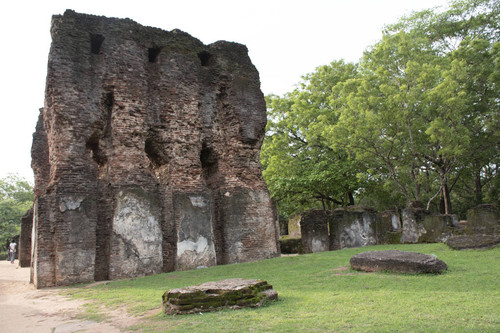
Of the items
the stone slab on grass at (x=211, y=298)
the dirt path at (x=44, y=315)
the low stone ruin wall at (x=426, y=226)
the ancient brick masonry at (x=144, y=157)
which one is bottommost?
the dirt path at (x=44, y=315)

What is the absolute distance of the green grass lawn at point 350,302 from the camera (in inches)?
151

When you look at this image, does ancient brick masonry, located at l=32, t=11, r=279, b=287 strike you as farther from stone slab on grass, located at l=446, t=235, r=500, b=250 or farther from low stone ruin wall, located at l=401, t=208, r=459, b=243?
stone slab on grass, located at l=446, t=235, r=500, b=250

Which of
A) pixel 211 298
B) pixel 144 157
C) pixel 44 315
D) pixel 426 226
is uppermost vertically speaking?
pixel 144 157

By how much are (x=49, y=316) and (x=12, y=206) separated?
3458 cm

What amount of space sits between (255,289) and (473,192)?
2635 centimetres

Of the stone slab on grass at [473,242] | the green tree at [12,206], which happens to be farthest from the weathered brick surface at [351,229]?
the green tree at [12,206]

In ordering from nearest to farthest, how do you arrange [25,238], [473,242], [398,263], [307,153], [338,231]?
[398,263]
[473,242]
[338,231]
[25,238]
[307,153]

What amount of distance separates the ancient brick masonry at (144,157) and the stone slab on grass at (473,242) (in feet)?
17.1

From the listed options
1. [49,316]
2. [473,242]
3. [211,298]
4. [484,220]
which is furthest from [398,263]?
[484,220]

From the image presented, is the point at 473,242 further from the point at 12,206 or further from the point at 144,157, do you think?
the point at 12,206

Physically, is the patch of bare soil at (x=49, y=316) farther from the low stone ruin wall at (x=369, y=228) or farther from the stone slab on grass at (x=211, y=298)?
the low stone ruin wall at (x=369, y=228)

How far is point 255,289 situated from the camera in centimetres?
512

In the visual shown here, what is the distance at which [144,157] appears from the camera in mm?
11008

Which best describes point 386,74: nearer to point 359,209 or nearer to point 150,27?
point 359,209
